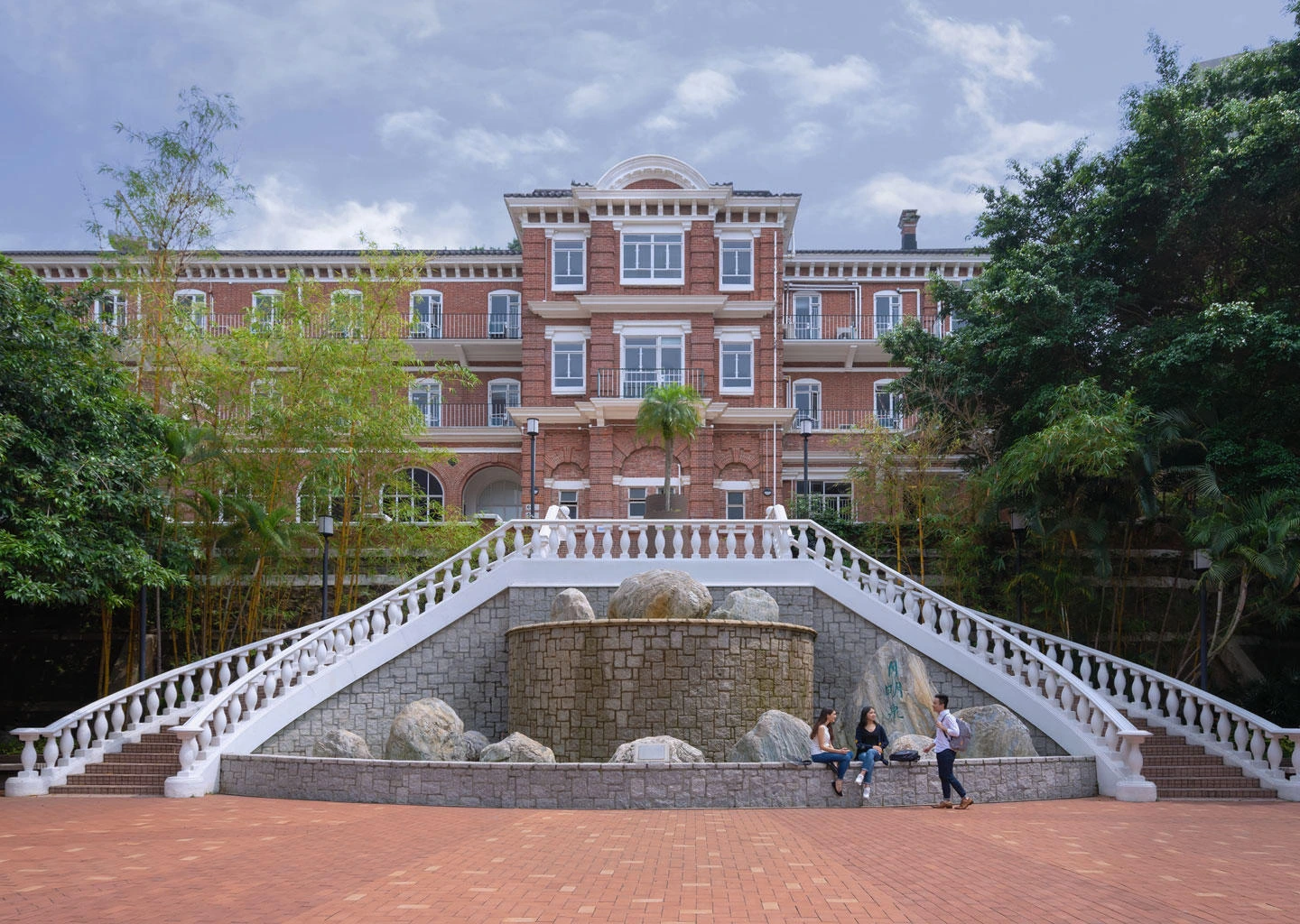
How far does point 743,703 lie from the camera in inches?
680

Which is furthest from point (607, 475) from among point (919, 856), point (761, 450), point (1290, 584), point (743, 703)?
point (919, 856)

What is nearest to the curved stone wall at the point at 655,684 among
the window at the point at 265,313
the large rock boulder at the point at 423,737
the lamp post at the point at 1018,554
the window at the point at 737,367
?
the large rock boulder at the point at 423,737

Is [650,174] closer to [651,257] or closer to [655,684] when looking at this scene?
[651,257]

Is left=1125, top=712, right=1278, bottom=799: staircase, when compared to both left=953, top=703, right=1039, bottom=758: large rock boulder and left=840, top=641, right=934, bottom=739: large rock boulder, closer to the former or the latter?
left=953, top=703, right=1039, bottom=758: large rock boulder

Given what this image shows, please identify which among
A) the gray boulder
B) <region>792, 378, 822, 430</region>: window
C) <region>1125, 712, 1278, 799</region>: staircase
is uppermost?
<region>792, 378, 822, 430</region>: window

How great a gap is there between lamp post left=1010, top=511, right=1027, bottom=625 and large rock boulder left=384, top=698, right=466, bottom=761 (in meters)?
11.2

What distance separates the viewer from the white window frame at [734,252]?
38000 millimetres

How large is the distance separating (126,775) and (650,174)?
1054 inches

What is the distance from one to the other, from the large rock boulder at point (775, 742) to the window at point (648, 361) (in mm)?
22710

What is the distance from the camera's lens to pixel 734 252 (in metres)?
38.2

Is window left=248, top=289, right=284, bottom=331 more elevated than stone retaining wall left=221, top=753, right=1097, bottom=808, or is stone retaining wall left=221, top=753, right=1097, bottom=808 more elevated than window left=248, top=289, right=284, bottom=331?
window left=248, top=289, right=284, bottom=331

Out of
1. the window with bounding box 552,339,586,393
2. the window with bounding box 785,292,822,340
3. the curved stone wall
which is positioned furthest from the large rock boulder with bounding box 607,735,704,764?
the window with bounding box 785,292,822,340

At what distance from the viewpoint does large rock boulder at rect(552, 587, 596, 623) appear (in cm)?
1831

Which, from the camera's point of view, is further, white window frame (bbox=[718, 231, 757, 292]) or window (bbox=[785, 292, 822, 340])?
Result: window (bbox=[785, 292, 822, 340])
